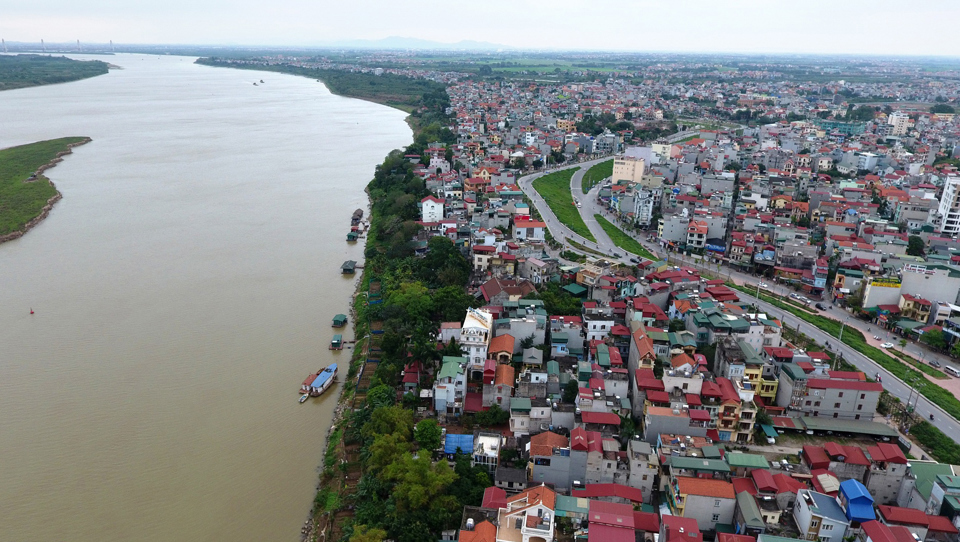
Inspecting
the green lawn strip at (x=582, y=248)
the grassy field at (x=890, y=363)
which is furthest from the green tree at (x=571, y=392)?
the green lawn strip at (x=582, y=248)

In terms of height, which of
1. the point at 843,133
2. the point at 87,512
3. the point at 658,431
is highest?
the point at 843,133

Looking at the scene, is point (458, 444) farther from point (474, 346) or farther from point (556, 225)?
point (556, 225)

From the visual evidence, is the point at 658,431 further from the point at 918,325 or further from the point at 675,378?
the point at 918,325

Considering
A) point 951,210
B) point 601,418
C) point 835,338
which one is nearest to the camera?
point 601,418

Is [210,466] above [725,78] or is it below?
below

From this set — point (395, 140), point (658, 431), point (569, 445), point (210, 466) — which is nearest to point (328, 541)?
point (210, 466)

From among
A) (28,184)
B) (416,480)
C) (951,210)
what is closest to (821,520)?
(416,480)
